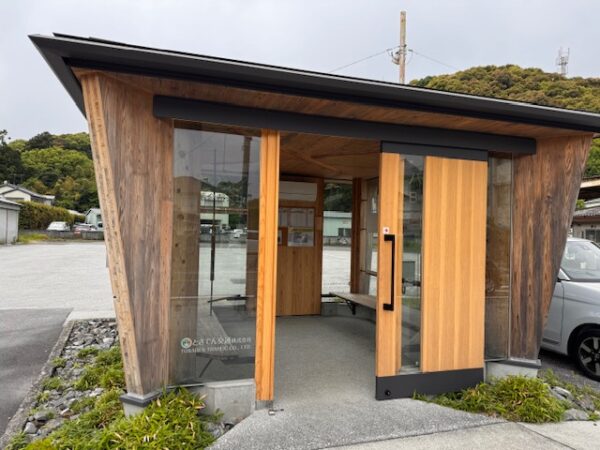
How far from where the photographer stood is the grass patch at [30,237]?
29.1 m

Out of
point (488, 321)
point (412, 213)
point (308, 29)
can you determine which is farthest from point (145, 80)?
point (308, 29)

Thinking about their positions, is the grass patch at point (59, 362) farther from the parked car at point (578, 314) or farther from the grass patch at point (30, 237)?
the grass patch at point (30, 237)

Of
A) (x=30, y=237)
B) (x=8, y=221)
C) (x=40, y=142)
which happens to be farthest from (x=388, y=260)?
(x=40, y=142)

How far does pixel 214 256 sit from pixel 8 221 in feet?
96.8

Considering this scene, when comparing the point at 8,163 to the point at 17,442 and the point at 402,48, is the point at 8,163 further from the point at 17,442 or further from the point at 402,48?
the point at 17,442

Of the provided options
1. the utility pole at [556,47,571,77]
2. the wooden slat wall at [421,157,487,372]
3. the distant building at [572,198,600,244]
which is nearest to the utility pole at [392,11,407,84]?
the distant building at [572,198,600,244]

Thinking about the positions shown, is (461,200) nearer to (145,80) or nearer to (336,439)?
(336,439)

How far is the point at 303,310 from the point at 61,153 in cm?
6148

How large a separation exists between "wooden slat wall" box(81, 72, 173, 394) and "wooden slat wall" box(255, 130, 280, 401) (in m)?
0.72

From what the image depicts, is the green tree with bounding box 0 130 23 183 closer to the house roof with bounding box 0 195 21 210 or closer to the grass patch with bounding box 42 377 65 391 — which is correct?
the house roof with bounding box 0 195 21 210

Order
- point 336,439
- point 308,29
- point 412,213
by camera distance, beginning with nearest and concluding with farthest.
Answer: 1. point 336,439
2. point 412,213
3. point 308,29

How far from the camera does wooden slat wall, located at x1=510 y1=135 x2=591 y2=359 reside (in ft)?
13.5

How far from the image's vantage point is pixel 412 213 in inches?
153

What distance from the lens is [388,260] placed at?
151 inches
